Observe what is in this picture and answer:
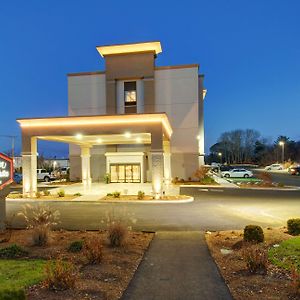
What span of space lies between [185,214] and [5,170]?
862cm

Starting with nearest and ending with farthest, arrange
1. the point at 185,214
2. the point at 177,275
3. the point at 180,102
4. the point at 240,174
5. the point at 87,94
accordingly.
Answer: the point at 177,275 → the point at 185,214 → the point at 180,102 → the point at 87,94 → the point at 240,174

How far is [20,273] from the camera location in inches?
268

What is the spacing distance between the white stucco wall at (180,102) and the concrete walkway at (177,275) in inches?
1103

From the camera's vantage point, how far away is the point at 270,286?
20.1 ft

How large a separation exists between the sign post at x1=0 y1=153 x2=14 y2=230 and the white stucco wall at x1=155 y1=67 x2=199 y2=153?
88.0 ft

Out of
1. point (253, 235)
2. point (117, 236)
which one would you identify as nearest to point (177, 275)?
point (117, 236)

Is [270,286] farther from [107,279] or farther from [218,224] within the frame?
[218,224]

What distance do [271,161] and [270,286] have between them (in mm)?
100446

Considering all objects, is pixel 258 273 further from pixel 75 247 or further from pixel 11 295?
pixel 11 295

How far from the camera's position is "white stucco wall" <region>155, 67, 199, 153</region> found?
3716 cm

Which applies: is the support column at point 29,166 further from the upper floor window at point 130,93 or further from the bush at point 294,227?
the bush at point 294,227

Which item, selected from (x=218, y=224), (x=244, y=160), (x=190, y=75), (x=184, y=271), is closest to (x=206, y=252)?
(x=184, y=271)

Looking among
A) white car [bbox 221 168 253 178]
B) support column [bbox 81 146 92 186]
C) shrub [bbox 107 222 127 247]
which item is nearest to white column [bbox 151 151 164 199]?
shrub [bbox 107 222 127 247]

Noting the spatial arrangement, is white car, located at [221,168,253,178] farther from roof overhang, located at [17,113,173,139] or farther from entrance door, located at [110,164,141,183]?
roof overhang, located at [17,113,173,139]
